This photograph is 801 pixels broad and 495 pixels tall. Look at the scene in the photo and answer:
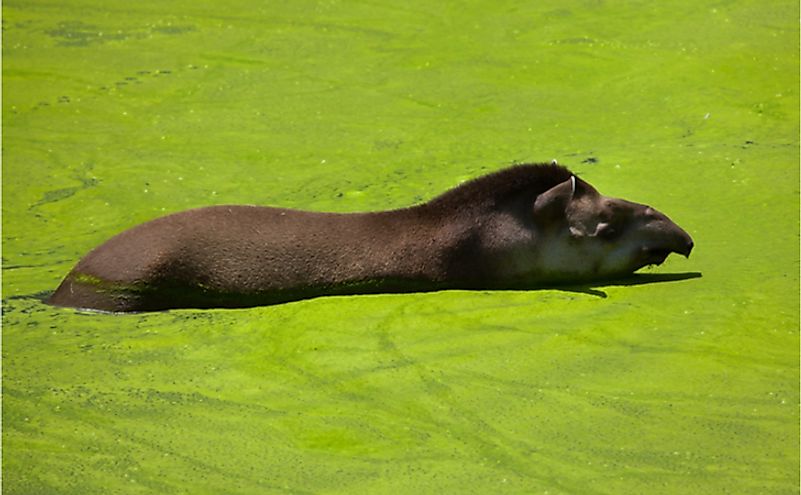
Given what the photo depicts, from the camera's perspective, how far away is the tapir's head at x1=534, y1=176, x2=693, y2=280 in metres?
6.62

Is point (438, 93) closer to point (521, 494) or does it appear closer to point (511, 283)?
point (511, 283)

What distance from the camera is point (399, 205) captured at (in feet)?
25.0

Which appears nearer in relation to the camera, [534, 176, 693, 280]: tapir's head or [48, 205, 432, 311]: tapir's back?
[48, 205, 432, 311]: tapir's back

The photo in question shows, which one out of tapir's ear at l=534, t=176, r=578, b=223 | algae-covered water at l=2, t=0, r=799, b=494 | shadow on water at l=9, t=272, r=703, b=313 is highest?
tapir's ear at l=534, t=176, r=578, b=223

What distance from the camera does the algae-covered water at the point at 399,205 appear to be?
4816 mm

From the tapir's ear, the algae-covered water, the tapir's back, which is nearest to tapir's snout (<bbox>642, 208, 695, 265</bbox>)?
the algae-covered water

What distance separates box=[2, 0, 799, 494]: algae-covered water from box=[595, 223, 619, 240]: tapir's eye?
230mm

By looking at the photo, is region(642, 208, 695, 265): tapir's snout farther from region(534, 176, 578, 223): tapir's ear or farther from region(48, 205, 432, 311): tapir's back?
region(48, 205, 432, 311): tapir's back

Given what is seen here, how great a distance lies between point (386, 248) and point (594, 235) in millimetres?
928

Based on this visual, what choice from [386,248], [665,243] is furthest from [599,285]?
[386,248]

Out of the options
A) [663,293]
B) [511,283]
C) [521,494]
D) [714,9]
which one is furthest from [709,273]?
[714,9]

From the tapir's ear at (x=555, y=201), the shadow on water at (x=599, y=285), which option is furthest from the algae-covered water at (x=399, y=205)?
the tapir's ear at (x=555, y=201)

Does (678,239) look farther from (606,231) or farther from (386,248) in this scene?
(386,248)

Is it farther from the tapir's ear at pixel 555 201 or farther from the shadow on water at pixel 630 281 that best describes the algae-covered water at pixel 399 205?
the tapir's ear at pixel 555 201
